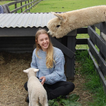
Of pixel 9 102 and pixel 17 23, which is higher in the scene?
pixel 17 23

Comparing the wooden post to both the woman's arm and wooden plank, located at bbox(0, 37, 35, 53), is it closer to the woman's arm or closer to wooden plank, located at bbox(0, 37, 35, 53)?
the woman's arm

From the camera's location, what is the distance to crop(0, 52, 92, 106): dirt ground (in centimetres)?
371

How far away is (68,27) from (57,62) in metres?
0.79

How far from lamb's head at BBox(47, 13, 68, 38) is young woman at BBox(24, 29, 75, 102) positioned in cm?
40

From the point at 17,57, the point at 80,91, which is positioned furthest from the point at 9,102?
the point at 17,57

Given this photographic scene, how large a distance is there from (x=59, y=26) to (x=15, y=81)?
1.70 metres

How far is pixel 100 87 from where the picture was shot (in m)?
3.91

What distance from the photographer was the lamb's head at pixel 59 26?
3.72m

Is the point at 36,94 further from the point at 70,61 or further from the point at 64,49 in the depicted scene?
the point at 70,61

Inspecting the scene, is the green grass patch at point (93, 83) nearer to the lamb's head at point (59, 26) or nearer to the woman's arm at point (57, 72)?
the woman's arm at point (57, 72)

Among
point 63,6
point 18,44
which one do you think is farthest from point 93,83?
point 63,6

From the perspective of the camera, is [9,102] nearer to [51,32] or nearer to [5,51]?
[51,32]

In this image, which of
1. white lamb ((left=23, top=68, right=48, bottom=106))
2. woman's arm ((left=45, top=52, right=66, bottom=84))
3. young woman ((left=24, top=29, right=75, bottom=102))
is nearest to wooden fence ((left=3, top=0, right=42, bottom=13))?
young woman ((left=24, top=29, right=75, bottom=102))

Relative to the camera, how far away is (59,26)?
150 inches
